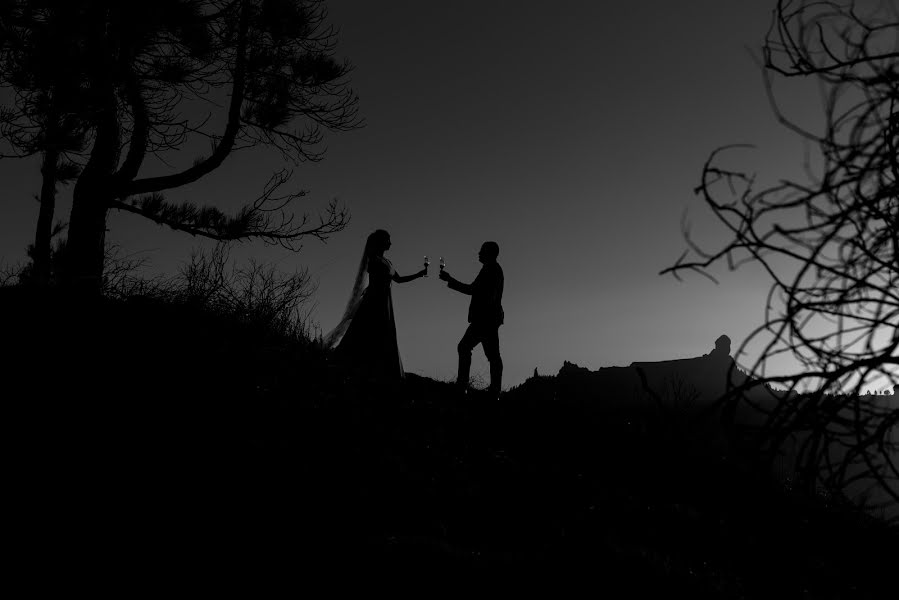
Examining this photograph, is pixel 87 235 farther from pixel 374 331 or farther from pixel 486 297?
pixel 486 297

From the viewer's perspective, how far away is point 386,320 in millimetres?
8680

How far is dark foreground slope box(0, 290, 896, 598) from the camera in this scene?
3.56 metres

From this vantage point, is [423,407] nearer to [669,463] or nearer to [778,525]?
[669,463]

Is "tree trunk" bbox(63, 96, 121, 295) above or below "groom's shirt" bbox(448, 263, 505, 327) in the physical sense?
above

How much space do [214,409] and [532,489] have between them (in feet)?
8.70

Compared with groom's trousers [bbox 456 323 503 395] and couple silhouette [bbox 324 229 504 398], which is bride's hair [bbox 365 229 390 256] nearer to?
couple silhouette [bbox 324 229 504 398]

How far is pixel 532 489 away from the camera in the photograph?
5375mm

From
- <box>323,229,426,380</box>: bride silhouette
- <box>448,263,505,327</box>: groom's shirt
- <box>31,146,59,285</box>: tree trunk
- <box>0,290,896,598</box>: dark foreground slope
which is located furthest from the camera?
<box>31,146,59,285</box>: tree trunk

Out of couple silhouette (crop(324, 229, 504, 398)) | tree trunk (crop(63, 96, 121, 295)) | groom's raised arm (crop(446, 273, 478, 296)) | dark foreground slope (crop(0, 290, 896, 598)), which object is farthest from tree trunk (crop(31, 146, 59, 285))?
groom's raised arm (crop(446, 273, 478, 296))

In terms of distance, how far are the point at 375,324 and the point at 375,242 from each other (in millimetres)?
1070

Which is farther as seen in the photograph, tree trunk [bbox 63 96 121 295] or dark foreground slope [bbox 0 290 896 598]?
tree trunk [bbox 63 96 121 295]

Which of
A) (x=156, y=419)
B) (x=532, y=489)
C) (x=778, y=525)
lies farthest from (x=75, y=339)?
(x=778, y=525)

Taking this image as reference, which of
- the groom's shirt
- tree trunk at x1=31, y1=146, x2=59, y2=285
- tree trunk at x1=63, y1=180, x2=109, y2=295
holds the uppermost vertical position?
tree trunk at x1=31, y1=146, x2=59, y2=285

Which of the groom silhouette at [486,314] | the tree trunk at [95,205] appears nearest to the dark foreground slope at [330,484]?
the groom silhouette at [486,314]
